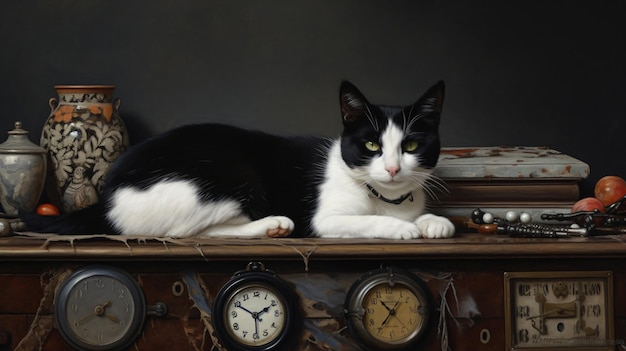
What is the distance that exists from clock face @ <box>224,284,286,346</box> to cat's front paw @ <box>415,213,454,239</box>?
0.33 meters

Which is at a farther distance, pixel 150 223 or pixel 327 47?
pixel 327 47

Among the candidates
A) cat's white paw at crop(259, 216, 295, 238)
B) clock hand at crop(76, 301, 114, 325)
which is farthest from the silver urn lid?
cat's white paw at crop(259, 216, 295, 238)

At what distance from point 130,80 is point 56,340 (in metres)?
0.76

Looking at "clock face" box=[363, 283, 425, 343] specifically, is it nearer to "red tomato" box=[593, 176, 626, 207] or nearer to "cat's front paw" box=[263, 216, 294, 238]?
"cat's front paw" box=[263, 216, 294, 238]

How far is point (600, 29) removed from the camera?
2068 mm

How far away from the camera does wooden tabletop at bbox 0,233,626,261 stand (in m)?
1.51

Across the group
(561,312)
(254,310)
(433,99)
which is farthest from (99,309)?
(561,312)

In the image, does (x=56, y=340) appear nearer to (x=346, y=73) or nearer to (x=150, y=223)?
(x=150, y=223)

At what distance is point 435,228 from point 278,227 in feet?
1.06

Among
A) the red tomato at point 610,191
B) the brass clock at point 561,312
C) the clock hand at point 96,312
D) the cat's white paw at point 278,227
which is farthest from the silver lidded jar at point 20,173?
the red tomato at point 610,191

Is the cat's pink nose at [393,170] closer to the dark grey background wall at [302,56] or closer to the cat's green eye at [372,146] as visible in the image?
the cat's green eye at [372,146]

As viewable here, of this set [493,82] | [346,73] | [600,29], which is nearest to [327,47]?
[346,73]

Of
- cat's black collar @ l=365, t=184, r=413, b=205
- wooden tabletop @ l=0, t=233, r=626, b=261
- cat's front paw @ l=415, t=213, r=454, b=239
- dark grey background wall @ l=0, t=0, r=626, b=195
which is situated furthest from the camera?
dark grey background wall @ l=0, t=0, r=626, b=195

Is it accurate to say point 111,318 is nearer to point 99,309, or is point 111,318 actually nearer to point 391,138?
point 99,309
